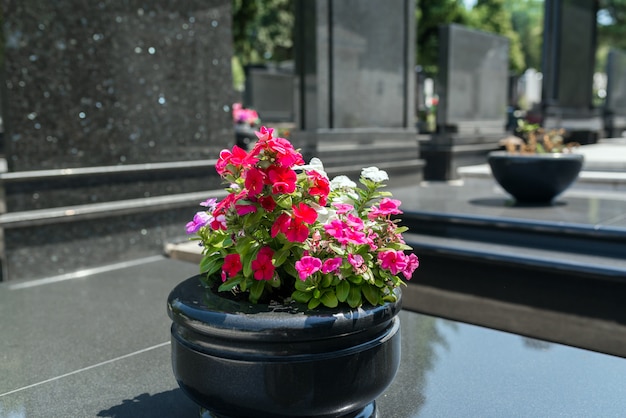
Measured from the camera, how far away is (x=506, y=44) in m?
11.2

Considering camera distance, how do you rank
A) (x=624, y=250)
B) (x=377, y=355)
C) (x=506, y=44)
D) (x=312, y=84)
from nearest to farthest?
(x=377, y=355)
(x=624, y=250)
(x=312, y=84)
(x=506, y=44)

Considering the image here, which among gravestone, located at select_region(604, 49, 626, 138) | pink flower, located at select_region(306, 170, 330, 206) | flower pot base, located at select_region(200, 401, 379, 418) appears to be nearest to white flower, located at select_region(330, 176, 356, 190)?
pink flower, located at select_region(306, 170, 330, 206)

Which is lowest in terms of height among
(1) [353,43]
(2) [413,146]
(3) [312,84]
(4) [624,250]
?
(4) [624,250]

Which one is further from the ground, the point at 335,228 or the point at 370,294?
the point at 335,228

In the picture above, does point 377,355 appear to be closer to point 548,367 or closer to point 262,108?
point 548,367

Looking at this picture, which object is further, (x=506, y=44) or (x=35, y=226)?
(x=506, y=44)

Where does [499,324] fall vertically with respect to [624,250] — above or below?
below

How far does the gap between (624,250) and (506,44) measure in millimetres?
8281

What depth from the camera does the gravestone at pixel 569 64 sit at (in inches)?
501

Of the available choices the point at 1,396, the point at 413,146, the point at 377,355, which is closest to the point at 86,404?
the point at 1,396

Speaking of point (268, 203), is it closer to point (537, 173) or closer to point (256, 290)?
point (256, 290)

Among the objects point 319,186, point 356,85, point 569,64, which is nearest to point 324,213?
point 319,186

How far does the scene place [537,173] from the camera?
5.09 m

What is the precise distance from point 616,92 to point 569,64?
593cm
